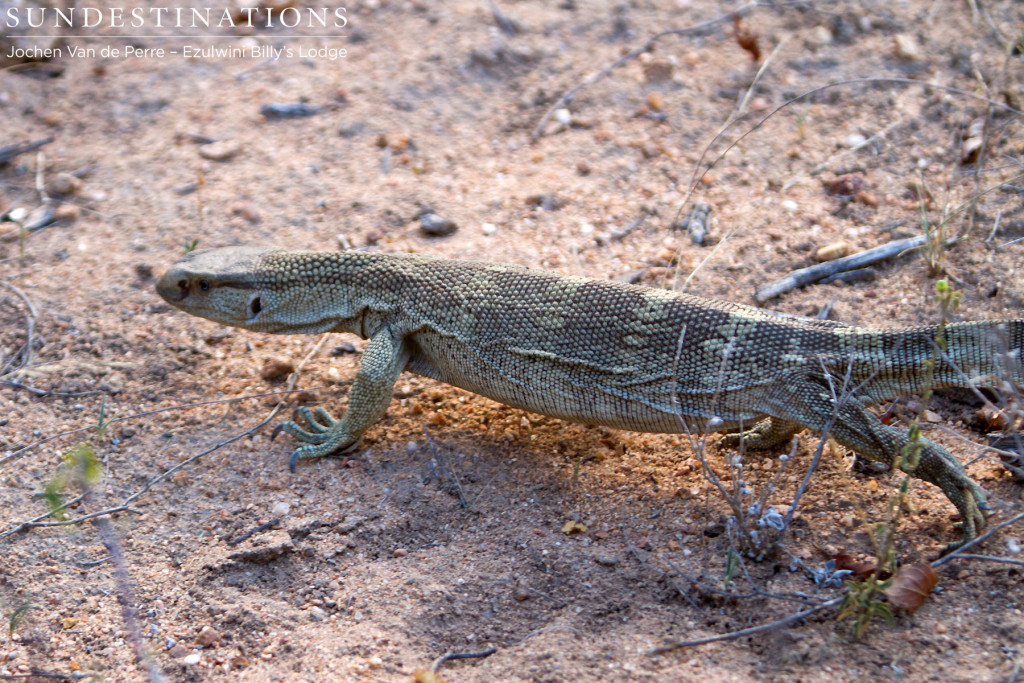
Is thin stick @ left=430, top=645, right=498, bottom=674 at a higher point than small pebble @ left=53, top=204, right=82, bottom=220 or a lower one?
lower

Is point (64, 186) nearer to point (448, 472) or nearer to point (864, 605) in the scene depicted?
point (448, 472)

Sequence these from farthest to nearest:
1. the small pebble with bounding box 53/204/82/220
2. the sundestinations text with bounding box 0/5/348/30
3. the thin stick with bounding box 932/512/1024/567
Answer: the sundestinations text with bounding box 0/5/348/30, the small pebble with bounding box 53/204/82/220, the thin stick with bounding box 932/512/1024/567

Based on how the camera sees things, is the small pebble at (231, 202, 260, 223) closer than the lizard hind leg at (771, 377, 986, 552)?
No

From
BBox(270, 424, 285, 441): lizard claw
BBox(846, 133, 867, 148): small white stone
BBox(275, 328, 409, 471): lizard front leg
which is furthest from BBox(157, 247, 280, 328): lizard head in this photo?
BBox(846, 133, 867, 148): small white stone

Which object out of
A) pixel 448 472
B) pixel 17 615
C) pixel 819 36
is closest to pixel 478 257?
pixel 448 472

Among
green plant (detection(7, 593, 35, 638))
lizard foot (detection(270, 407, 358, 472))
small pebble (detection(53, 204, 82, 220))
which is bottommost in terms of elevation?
green plant (detection(7, 593, 35, 638))

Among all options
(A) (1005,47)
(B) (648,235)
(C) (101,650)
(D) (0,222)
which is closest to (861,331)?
(B) (648,235)

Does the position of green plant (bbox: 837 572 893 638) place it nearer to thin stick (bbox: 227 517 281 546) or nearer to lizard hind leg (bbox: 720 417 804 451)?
lizard hind leg (bbox: 720 417 804 451)
